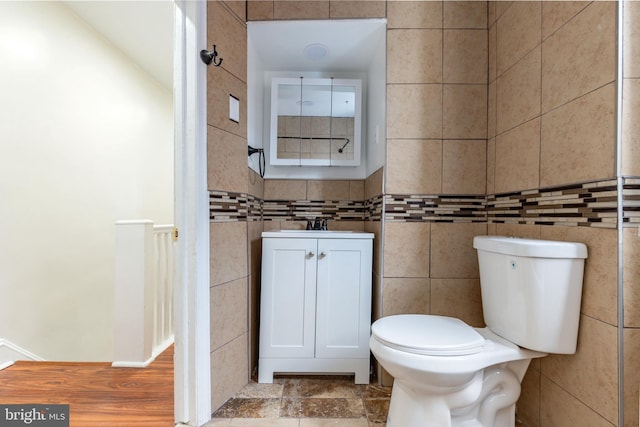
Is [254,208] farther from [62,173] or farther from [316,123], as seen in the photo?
[62,173]

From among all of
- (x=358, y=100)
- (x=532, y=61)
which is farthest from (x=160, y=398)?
(x=532, y=61)

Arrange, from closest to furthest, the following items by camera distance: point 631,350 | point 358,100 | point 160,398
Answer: point 631,350
point 160,398
point 358,100

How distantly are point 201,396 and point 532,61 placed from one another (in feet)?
6.51

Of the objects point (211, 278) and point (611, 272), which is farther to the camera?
point (211, 278)

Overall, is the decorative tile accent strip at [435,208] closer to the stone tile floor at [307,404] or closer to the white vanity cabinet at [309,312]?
the white vanity cabinet at [309,312]

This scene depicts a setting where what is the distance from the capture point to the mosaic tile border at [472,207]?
87 cm

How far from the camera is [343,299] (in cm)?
150

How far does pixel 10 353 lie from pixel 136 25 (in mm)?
2215

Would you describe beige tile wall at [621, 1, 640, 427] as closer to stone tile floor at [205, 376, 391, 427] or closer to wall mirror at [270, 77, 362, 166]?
stone tile floor at [205, 376, 391, 427]

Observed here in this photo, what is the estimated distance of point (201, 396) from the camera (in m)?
1.21

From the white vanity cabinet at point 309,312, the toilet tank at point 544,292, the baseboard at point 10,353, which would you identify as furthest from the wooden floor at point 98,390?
the toilet tank at point 544,292

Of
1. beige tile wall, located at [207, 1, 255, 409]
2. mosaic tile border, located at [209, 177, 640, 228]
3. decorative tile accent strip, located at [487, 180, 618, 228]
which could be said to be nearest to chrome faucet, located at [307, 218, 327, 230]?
mosaic tile border, located at [209, 177, 640, 228]

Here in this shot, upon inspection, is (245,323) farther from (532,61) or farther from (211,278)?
(532,61)

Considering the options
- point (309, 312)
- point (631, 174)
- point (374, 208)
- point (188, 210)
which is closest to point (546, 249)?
point (631, 174)
